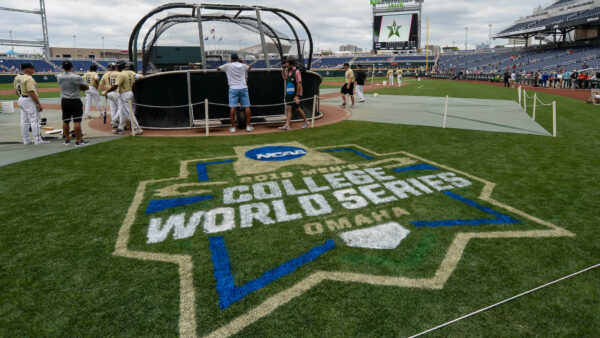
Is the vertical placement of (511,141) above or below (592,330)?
above

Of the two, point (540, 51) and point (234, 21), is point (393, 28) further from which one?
point (234, 21)

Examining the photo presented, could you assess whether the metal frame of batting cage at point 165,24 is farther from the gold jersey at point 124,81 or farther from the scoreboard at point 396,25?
the scoreboard at point 396,25

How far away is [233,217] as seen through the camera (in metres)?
4.34

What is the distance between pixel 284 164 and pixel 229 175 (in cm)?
117

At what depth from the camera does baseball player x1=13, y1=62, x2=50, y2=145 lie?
8.23 metres

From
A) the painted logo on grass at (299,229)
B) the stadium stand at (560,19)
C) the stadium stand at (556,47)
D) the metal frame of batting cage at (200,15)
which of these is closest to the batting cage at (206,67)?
the metal frame of batting cage at (200,15)

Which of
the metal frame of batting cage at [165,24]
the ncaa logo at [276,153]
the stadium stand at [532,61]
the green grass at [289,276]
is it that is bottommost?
the green grass at [289,276]

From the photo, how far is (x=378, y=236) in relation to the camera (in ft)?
12.5

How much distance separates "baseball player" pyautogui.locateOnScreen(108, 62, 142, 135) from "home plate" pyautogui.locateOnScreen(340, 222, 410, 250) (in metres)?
8.30

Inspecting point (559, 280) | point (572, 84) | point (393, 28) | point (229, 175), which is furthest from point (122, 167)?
point (393, 28)

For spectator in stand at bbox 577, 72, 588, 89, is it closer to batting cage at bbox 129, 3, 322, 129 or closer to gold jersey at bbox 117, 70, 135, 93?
batting cage at bbox 129, 3, 322, 129

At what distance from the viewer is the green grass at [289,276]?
8.25 ft

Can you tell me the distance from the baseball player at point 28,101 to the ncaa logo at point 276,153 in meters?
5.39

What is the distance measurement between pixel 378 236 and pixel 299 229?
901mm
